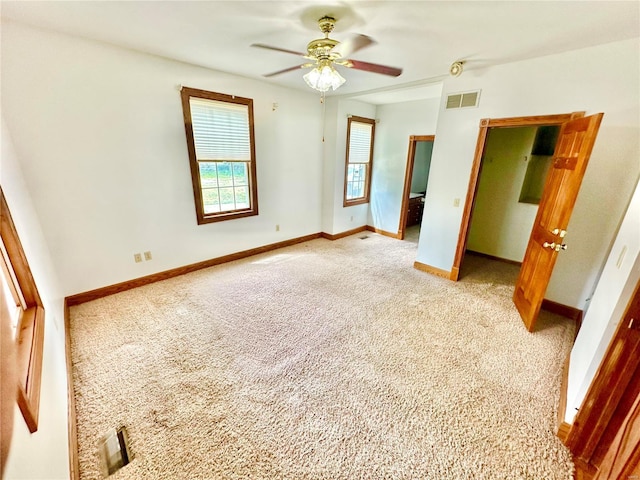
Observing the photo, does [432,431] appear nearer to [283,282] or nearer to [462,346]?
[462,346]

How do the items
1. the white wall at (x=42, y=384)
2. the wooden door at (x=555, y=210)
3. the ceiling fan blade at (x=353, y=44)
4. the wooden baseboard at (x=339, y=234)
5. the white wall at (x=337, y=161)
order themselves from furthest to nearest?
the wooden baseboard at (x=339, y=234)
the white wall at (x=337, y=161)
the ceiling fan blade at (x=353, y=44)
the wooden door at (x=555, y=210)
the white wall at (x=42, y=384)

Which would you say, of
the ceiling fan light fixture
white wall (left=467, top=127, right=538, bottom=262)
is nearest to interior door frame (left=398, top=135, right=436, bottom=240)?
white wall (left=467, top=127, right=538, bottom=262)

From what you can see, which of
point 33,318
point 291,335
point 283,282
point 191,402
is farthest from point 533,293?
point 33,318

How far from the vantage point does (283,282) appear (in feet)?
11.0

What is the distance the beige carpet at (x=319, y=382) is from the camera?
142cm

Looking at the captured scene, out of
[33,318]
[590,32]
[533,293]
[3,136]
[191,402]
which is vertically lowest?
[191,402]

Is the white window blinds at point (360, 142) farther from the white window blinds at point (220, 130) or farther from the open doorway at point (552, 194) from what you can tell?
the open doorway at point (552, 194)

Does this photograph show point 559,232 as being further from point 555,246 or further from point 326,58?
point 326,58

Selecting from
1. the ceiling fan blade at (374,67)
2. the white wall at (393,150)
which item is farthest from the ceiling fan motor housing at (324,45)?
the white wall at (393,150)

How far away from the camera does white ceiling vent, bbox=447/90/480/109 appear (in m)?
2.91

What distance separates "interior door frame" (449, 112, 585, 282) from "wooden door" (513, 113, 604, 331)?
128mm

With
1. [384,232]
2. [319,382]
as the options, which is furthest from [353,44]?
[384,232]

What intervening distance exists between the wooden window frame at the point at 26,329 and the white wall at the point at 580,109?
3.79 m

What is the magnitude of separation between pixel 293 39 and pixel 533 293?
3.22 metres
